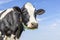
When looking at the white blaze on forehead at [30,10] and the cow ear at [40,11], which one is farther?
the cow ear at [40,11]

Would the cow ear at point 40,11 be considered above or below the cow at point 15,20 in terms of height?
above

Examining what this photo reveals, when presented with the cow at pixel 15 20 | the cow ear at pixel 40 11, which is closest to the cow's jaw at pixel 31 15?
the cow at pixel 15 20

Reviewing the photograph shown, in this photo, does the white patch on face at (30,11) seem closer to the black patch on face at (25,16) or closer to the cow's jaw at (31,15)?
the cow's jaw at (31,15)

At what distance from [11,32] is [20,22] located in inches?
29.4

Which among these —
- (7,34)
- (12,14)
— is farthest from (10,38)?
(12,14)

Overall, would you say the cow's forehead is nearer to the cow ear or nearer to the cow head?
the cow head

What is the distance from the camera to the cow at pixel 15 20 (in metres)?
18.9

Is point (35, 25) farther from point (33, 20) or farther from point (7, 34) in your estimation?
point (7, 34)

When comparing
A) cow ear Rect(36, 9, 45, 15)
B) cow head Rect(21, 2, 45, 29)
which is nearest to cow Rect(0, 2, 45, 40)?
cow head Rect(21, 2, 45, 29)

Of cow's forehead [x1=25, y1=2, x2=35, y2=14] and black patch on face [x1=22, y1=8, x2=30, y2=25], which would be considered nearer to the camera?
black patch on face [x1=22, y1=8, x2=30, y2=25]

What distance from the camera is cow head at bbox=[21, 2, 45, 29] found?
722 inches

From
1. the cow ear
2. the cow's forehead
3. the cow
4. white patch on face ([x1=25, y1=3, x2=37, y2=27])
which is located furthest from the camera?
the cow ear

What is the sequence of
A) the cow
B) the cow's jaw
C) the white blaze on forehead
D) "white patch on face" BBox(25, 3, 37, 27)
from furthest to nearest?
the cow, the white blaze on forehead, "white patch on face" BBox(25, 3, 37, 27), the cow's jaw

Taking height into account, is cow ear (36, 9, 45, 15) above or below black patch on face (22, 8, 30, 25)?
above
